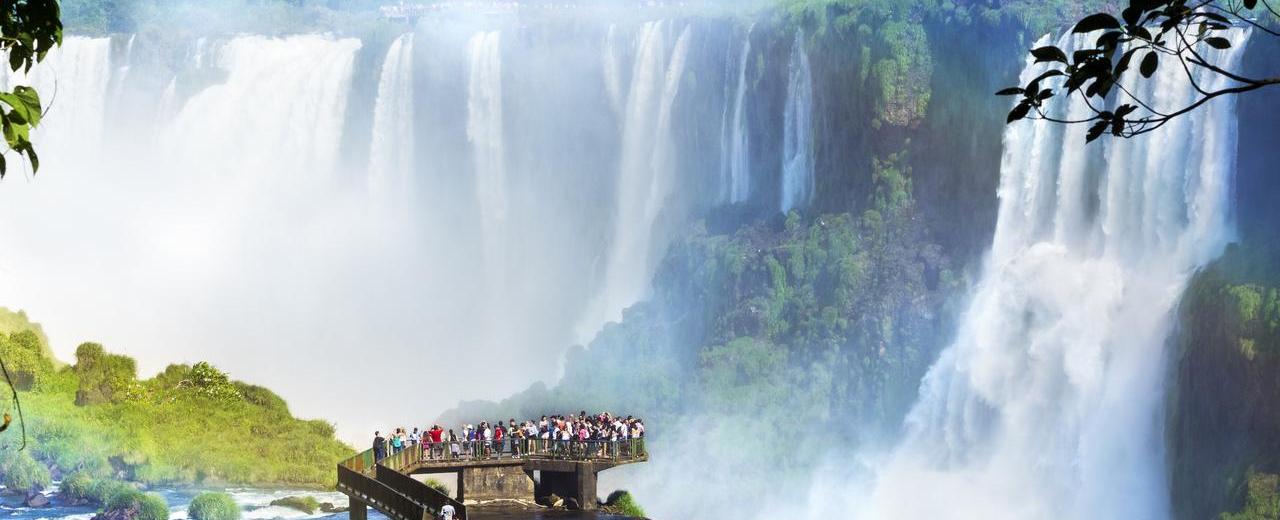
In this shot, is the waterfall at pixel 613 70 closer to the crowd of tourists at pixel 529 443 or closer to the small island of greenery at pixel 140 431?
the small island of greenery at pixel 140 431

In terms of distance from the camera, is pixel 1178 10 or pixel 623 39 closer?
pixel 1178 10

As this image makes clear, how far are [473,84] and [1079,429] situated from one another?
73.6 feet

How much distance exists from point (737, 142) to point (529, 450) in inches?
872

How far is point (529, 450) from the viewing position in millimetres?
31969

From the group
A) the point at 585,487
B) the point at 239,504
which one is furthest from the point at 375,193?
the point at 585,487

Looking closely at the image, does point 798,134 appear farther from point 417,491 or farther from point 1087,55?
point 1087,55

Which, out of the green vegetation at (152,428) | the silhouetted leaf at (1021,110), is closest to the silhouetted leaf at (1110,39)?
the silhouetted leaf at (1021,110)

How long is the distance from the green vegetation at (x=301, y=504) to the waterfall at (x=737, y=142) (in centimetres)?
1514

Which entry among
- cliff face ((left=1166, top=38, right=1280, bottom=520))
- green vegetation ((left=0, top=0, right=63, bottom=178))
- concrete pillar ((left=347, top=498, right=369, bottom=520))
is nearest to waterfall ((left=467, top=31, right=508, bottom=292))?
cliff face ((left=1166, top=38, right=1280, bottom=520))

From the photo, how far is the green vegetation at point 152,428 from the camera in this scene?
45.8 m

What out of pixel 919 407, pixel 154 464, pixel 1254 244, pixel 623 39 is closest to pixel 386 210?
pixel 623 39

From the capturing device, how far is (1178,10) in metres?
8.80

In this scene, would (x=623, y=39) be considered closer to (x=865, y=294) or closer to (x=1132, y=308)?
(x=865, y=294)

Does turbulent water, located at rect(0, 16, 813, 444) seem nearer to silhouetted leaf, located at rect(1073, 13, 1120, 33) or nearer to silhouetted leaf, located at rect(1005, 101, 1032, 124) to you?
silhouetted leaf, located at rect(1005, 101, 1032, 124)
